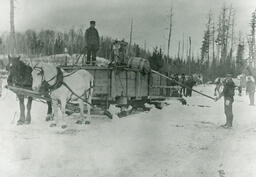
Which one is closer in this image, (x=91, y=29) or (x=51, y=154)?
(x=51, y=154)

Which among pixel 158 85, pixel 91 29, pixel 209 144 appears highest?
pixel 91 29

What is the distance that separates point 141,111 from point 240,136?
5604mm

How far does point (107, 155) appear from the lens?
21.0 feet

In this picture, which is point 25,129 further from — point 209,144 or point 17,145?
point 209,144

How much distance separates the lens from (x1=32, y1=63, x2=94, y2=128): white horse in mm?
9102

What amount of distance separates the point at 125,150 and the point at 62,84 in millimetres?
3455

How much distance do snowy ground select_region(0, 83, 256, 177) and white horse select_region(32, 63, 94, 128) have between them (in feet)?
2.37

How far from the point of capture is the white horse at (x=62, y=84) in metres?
9.10

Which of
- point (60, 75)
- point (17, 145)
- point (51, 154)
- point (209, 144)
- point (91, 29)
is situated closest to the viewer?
point (51, 154)

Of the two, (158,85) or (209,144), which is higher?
(158,85)

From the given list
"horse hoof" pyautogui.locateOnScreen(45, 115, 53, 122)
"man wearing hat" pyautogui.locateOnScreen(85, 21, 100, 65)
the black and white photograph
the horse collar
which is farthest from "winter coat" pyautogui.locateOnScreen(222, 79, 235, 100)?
"horse hoof" pyautogui.locateOnScreen(45, 115, 53, 122)

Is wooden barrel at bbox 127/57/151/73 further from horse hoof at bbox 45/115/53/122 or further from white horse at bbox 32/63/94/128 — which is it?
horse hoof at bbox 45/115/53/122

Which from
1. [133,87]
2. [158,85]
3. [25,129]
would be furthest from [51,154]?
[158,85]

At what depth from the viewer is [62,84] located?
9453 millimetres
